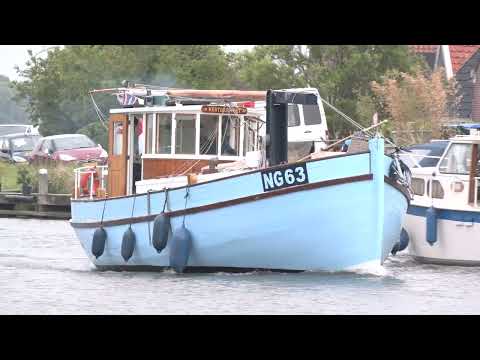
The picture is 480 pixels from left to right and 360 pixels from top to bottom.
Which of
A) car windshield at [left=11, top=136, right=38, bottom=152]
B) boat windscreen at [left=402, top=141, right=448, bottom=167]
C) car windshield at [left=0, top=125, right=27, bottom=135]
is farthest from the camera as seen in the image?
car windshield at [left=0, top=125, right=27, bottom=135]

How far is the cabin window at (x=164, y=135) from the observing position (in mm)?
22266

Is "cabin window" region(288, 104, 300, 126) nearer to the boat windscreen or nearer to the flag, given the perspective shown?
the boat windscreen

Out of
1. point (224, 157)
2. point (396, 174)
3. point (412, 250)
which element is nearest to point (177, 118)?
point (224, 157)

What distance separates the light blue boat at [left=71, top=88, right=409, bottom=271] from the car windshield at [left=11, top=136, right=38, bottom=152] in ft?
92.3

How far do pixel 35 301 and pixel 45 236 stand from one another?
39.3ft

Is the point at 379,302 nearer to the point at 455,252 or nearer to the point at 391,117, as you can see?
the point at 455,252

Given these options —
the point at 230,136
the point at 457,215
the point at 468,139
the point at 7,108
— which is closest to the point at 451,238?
the point at 457,215

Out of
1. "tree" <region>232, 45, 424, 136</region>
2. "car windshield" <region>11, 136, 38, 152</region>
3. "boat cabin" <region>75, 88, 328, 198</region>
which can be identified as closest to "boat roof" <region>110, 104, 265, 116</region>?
"boat cabin" <region>75, 88, 328, 198</region>

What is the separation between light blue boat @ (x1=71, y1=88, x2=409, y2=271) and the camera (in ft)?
64.1

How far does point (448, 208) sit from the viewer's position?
23.7 meters

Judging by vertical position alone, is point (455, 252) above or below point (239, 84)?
below

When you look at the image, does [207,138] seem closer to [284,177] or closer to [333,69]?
[284,177]

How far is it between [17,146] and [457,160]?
2722 cm

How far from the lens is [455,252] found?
23.8 meters
